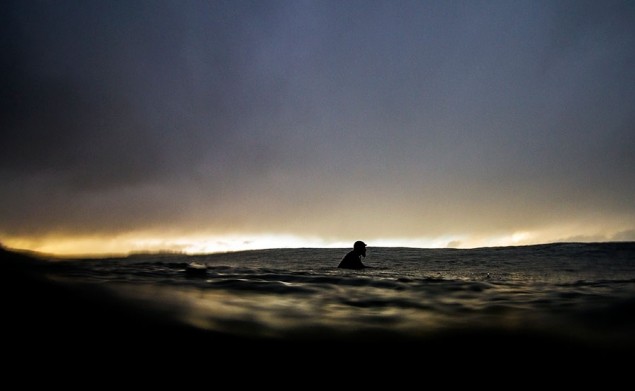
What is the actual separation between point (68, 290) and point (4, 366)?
200cm

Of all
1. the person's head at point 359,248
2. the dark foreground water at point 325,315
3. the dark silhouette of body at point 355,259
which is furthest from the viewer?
the person's head at point 359,248

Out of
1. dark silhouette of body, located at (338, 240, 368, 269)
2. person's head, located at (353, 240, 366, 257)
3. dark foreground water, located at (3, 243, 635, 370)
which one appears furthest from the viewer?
person's head, located at (353, 240, 366, 257)

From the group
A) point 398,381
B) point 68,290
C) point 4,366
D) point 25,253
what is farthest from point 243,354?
point 25,253

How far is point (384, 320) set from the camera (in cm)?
492

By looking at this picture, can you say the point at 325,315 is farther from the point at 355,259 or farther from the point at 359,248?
the point at 359,248

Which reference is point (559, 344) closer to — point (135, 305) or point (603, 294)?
point (603, 294)

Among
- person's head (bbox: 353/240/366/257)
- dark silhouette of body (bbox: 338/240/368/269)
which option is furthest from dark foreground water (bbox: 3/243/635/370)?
person's head (bbox: 353/240/366/257)

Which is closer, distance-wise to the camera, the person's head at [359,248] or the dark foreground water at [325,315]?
the dark foreground water at [325,315]

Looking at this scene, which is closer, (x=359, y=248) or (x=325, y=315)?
(x=325, y=315)

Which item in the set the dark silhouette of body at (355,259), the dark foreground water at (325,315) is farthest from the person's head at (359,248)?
the dark foreground water at (325,315)

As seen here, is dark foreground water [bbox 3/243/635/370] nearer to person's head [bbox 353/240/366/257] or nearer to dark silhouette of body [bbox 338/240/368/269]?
dark silhouette of body [bbox 338/240/368/269]

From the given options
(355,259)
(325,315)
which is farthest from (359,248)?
(325,315)

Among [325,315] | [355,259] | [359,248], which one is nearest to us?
[325,315]

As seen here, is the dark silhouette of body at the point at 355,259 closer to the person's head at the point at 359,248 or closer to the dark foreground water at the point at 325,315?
the person's head at the point at 359,248
